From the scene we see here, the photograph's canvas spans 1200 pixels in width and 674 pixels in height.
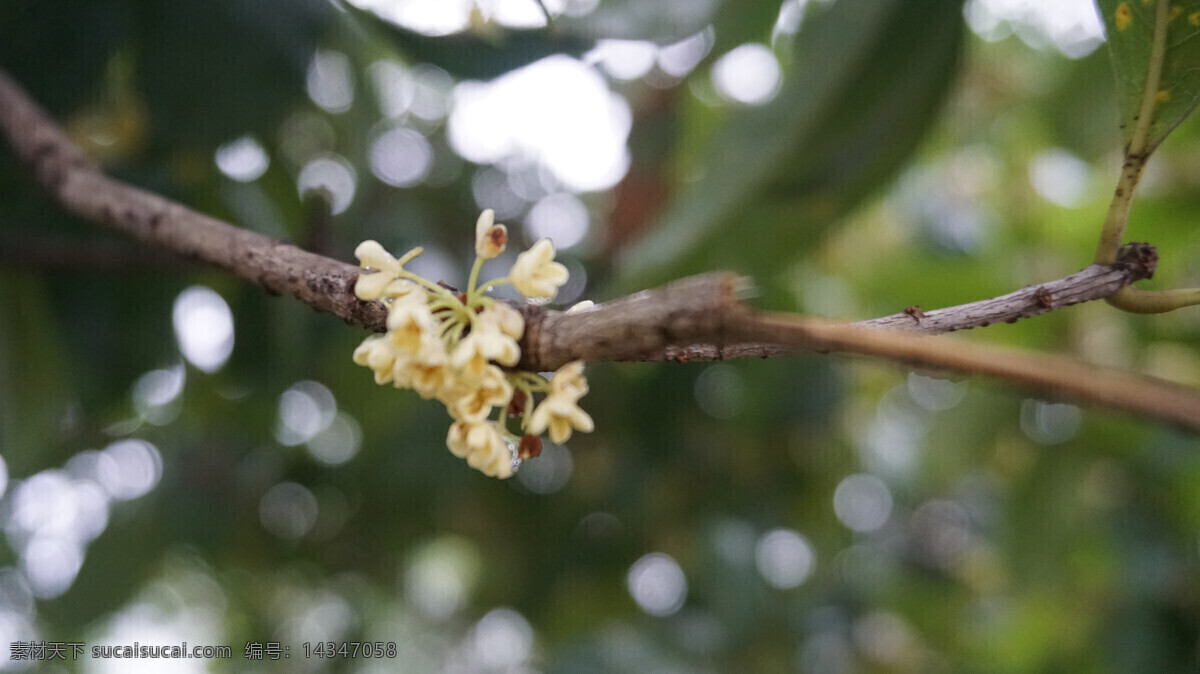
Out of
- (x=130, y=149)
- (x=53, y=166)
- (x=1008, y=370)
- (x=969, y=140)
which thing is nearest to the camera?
(x=1008, y=370)

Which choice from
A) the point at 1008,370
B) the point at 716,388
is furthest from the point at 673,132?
the point at 1008,370

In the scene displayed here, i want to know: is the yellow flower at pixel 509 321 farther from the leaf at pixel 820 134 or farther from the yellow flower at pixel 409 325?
the leaf at pixel 820 134

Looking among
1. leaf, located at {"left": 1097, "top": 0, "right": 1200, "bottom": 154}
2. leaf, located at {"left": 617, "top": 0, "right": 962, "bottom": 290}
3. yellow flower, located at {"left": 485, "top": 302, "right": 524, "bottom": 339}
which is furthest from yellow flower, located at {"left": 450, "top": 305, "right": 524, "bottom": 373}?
leaf, located at {"left": 617, "top": 0, "right": 962, "bottom": 290}

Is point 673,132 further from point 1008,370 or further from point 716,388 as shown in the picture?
point 1008,370

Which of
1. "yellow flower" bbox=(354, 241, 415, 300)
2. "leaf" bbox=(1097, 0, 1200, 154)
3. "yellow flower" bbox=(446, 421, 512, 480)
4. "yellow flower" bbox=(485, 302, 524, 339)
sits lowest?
"yellow flower" bbox=(446, 421, 512, 480)

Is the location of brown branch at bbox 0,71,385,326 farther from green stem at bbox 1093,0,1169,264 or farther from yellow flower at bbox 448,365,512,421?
green stem at bbox 1093,0,1169,264

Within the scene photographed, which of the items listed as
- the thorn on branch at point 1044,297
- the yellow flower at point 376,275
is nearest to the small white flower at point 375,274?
the yellow flower at point 376,275
